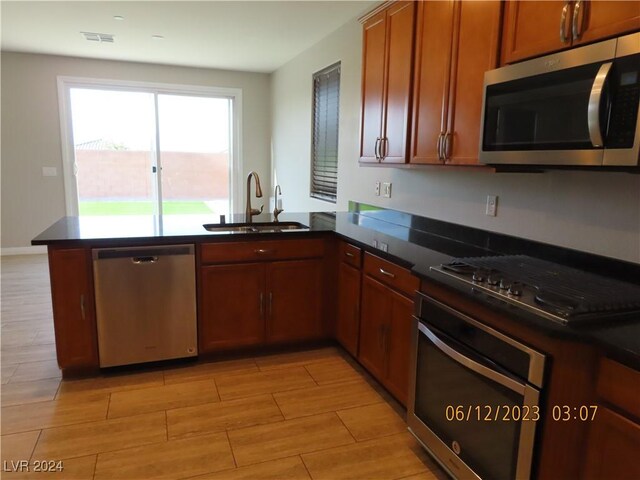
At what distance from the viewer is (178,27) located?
4375mm

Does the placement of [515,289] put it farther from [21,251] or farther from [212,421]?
[21,251]

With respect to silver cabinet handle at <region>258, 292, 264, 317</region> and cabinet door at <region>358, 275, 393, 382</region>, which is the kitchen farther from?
silver cabinet handle at <region>258, 292, 264, 317</region>

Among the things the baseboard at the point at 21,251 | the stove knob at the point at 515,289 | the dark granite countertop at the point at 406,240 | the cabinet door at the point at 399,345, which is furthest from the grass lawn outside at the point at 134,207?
the stove knob at the point at 515,289

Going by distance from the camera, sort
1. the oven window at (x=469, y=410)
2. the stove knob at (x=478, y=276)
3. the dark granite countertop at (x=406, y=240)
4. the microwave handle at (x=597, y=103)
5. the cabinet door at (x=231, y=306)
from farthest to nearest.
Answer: the cabinet door at (x=231, y=306)
the stove knob at (x=478, y=276)
the oven window at (x=469, y=410)
the microwave handle at (x=597, y=103)
the dark granite countertop at (x=406, y=240)

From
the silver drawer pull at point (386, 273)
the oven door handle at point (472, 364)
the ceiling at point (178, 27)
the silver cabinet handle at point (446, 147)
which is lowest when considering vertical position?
the oven door handle at point (472, 364)

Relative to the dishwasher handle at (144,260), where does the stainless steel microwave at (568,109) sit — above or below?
above

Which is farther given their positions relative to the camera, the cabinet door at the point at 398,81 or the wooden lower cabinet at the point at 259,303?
the wooden lower cabinet at the point at 259,303

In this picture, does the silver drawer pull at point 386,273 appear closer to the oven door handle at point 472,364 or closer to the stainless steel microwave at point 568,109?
the oven door handle at point 472,364

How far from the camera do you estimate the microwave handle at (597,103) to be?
1.43m

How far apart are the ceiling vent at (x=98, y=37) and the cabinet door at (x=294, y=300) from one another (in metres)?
3.50

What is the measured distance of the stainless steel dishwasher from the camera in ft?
8.63

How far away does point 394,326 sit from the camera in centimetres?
237

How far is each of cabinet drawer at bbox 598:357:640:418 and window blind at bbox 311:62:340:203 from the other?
338 cm

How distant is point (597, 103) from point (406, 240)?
1414 millimetres
